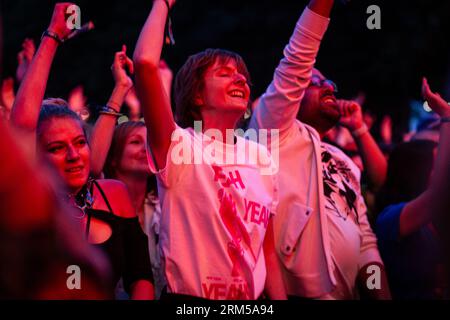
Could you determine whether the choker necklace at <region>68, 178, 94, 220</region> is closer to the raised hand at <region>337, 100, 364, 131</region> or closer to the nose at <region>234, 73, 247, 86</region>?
the nose at <region>234, 73, 247, 86</region>

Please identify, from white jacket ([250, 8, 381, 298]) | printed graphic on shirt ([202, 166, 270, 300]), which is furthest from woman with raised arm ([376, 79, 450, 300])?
printed graphic on shirt ([202, 166, 270, 300])

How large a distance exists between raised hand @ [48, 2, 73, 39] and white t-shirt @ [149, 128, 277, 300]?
0.64 meters

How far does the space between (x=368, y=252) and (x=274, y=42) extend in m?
8.59

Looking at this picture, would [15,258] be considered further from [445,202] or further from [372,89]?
[372,89]

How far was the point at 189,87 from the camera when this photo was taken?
321cm

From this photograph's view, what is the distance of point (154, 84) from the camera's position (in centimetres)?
260

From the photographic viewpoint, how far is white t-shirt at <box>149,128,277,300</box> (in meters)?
2.71

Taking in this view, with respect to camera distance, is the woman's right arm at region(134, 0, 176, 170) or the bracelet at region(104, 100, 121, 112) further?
the bracelet at region(104, 100, 121, 112)

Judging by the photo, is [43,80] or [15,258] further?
[43,80]

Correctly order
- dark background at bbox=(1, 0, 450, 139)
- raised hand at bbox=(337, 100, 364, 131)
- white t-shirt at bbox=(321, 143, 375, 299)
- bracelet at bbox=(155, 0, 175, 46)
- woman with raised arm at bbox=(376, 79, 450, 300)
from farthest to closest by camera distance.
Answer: dark background at bbox=(1, 0, 450, 139) < raised hand at bbox=(337, 100, 364, 131) < white t-shirt at bbox=(321, 143, 375, 299) < woman with raised arm at bbox=(376, 79, 450, 300) < bracelet at bbox=(155, 0, 175, 46)

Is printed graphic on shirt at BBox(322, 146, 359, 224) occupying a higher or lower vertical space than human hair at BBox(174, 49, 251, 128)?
lower

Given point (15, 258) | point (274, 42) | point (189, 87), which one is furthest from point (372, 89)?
point (15, 258)
